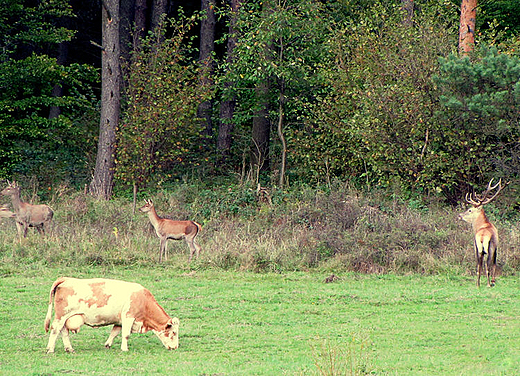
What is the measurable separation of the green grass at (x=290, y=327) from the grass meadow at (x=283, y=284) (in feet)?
0.10

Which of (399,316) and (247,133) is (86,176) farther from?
(399,316)

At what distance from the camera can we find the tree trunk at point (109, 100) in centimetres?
2464

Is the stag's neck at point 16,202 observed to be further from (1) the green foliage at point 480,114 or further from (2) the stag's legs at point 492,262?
(1) the green foliage at point 480,114

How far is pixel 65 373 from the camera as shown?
333 inches

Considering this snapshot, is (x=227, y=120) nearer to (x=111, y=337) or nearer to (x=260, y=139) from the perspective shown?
(x=260, y=139)

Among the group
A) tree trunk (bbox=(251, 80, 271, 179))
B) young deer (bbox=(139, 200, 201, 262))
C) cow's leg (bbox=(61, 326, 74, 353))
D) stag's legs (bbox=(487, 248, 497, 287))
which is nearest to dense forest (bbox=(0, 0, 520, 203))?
tree trunk (bbox=(251, 80, 271, 179))

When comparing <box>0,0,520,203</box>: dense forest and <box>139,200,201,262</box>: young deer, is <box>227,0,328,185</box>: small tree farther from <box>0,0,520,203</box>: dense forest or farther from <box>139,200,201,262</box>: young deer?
<box>139,200,201,262</box>: young deer

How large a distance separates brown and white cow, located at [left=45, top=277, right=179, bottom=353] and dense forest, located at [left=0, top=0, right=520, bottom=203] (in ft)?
43.0

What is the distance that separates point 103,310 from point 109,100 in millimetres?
16181

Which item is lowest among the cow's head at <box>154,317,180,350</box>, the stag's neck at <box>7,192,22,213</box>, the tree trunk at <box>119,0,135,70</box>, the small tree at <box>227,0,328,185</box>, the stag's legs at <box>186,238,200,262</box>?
the cow's head at <box>154,317,180,350</box>

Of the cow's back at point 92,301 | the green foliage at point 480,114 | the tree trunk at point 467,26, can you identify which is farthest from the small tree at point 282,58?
the cow's back at point 92,301

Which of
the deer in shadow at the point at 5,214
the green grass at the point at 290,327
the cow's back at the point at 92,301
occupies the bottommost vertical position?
the green grass at the point at 290,327

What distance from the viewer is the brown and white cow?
949 centimetres

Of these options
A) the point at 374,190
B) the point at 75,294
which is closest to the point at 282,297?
the point at 75,294
